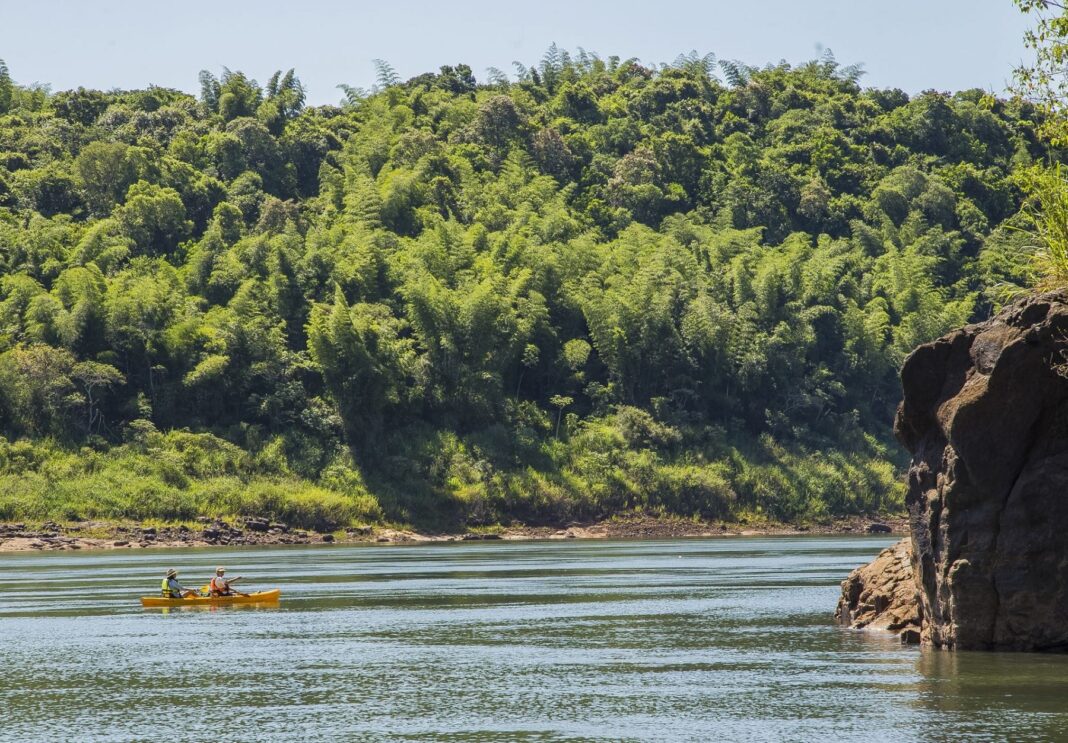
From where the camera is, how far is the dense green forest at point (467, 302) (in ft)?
331

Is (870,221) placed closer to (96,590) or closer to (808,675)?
(96,590)

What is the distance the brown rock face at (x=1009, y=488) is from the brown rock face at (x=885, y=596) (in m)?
3.82

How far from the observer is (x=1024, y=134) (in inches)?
6575

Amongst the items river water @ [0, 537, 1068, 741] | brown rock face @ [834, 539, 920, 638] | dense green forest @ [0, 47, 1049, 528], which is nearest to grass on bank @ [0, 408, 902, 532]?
dense green forest @ [0, 47, 1049, 528]

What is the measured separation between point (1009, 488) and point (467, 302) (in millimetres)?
79923

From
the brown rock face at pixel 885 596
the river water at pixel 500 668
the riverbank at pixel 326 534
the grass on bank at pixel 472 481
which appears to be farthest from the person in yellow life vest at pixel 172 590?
the grass on bank at pixel 472 481

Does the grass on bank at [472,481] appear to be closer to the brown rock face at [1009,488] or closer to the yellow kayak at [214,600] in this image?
the yellow kayak at [214,600]

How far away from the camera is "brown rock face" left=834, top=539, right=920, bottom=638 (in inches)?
1487

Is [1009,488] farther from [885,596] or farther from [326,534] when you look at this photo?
[326,534]

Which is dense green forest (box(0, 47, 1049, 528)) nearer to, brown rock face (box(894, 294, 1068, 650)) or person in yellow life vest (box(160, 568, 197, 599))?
person in yellow life vest (box(160, 568, 197, 599))

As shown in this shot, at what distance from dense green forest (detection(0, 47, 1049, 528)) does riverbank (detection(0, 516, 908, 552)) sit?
1.10 m

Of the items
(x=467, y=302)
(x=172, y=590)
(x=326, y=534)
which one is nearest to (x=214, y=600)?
(x=172, y=590)

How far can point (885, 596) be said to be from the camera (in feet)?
128

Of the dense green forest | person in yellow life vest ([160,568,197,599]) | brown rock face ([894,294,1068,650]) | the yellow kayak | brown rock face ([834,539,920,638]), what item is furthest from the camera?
the dense green forest
